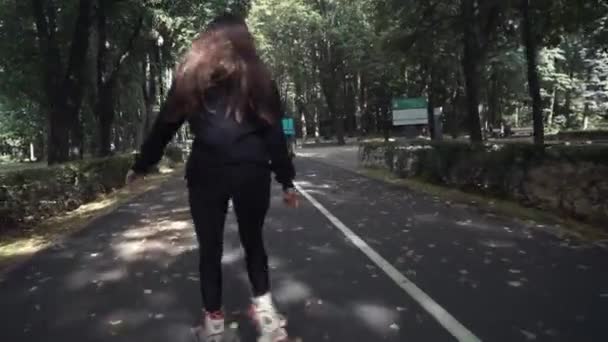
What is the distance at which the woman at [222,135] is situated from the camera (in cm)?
356

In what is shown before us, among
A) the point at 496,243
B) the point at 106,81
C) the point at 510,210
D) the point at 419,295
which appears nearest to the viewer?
the point at 419,295

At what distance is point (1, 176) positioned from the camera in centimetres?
1163

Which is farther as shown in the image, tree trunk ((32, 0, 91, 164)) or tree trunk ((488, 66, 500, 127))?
tree trunk ((488, 66, 500, 127))

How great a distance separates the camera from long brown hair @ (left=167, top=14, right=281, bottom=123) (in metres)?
3.57

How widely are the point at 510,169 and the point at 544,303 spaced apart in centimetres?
785

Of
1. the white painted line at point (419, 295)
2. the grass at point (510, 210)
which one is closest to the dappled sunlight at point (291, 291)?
the white painted line at point (419, 295)

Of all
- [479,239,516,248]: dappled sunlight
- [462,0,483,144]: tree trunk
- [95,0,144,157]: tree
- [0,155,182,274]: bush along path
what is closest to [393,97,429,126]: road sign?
[462,0,483,144]: tree trunk

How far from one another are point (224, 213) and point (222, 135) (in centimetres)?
50

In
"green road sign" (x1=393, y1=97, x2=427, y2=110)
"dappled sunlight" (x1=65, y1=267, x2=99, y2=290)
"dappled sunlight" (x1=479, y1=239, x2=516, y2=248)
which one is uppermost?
"green road sign" (x1=393, y1=97, x2=427, y2=110)

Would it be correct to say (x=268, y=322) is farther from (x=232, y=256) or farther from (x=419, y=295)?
(x=232, y=256)

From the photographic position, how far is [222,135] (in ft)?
11.6

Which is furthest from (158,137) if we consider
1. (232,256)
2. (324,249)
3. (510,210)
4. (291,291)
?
(510,210)

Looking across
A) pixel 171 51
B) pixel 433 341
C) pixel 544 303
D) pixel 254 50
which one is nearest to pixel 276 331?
pixel 433 341

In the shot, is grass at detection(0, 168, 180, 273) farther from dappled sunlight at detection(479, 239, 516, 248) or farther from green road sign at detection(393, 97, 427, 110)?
green road sign at detection(393, 97, 427, 110)
